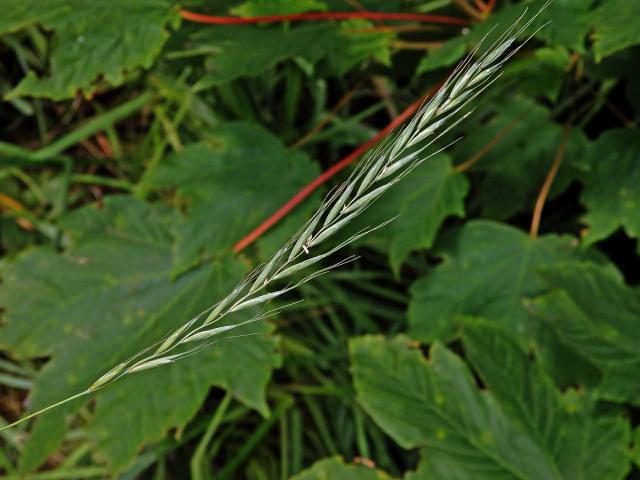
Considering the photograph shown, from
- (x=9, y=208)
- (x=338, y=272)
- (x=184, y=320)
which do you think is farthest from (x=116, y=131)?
(x=184, y=320)

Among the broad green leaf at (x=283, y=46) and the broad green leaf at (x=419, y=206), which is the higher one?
the broad green leaf at (x=283, y=46)

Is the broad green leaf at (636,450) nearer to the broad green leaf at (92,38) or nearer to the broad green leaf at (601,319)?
the broad green leaf at (601,319)

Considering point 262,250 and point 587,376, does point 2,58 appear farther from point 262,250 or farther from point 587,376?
point 587,376

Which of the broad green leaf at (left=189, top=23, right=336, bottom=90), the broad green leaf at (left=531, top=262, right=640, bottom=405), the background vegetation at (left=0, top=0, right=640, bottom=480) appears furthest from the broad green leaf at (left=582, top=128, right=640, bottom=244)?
the broad green leaf at (left=189, top=23, right=336, bottom=90)

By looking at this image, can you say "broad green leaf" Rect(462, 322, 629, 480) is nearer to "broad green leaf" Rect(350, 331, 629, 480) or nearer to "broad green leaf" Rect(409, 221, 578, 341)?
"broad green leaf" Rect(350, 331, 629, 480)

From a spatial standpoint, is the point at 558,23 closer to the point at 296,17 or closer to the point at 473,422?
the point at 296,17

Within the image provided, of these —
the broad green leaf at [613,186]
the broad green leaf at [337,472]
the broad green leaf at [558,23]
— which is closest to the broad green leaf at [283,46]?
the broad green leaf at [558,23]

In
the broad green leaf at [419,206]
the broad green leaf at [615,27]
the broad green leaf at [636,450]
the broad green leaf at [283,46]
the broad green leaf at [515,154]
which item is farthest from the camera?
the broad green leaf at [515,154]
